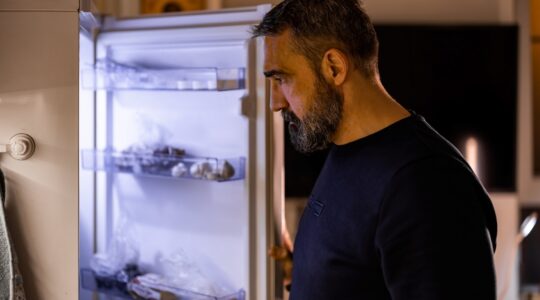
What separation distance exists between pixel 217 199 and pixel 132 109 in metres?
0.34

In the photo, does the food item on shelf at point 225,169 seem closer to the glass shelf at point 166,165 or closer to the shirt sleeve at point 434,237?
the glass shelf at point 166,165

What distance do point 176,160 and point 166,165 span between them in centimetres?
3

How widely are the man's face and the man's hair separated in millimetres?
21

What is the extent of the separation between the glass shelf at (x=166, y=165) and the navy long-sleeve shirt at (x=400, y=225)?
38 centimetres

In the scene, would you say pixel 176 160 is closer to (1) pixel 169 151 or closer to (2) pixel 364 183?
(1) pixel 169 151

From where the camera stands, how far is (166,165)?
1775mm

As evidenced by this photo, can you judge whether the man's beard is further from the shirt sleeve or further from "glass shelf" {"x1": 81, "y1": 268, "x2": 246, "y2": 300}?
"glass shelf" {"x1": 81, "y1": 268, "x2": 246, "y2": 300}

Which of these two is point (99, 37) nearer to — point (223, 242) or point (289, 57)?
point (223, 242)

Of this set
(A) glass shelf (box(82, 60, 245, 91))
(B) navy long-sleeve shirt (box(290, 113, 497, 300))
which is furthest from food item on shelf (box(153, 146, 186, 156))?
(B) navy long-sleeve shirt (box(290, 113, 497, 300))

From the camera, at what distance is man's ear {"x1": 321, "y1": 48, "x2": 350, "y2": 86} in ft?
4.13

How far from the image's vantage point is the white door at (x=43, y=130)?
137cm

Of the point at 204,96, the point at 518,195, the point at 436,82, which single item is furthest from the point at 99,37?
the point at 518,195

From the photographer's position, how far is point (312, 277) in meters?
1.28

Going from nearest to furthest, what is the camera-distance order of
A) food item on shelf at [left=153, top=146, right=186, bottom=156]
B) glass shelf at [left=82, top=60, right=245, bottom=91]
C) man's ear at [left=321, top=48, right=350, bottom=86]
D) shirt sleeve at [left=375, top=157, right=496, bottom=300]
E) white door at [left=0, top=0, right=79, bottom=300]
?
shirt sleeve at [left=375, top=157, right=496, bottom=300] → man's ear at [left=321, top=48, right=350, bottom=86] → white door at [left=0, top=0, right=79, bottom=300] → glass shelf at [left=82, top=60, right=245, bottom=91] → food item on shelf at [left=153, top=146, right=186, bottom=156]
